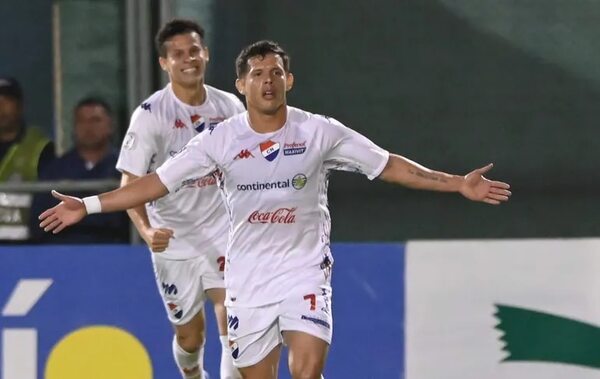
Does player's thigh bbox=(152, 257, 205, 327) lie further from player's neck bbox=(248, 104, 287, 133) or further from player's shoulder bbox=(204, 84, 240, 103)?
player's neck bbox=(248, 104, 287, 133)

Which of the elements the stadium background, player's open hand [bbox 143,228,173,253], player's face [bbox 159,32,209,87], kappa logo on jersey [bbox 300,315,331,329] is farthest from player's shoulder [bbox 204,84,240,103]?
kappa logo on jersey [bbox 300,315,331,329]

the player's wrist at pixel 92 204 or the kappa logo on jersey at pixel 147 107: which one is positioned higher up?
the kappa logo on jersey at pixel 147 107

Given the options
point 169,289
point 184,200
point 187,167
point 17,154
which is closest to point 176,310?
point 169,289

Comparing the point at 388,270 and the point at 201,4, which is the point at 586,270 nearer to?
the point at 388,270

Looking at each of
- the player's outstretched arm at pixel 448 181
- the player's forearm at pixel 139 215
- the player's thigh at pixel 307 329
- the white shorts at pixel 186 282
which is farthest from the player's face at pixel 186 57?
the player's thigh at pixel 307 329

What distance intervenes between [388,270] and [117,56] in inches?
73.0

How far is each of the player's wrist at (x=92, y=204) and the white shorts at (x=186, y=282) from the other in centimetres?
135

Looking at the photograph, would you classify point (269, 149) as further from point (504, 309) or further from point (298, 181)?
point (504, 309)

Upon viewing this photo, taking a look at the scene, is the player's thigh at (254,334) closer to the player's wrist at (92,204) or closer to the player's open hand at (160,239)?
the player's open hand at (160,239)

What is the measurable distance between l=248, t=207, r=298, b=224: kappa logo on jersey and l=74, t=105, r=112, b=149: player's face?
6.90ft

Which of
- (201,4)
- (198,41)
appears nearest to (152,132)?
(198,41)

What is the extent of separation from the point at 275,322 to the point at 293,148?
727 millimetres

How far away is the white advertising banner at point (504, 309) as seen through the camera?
25.3 feet

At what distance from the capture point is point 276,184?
6.25 m
